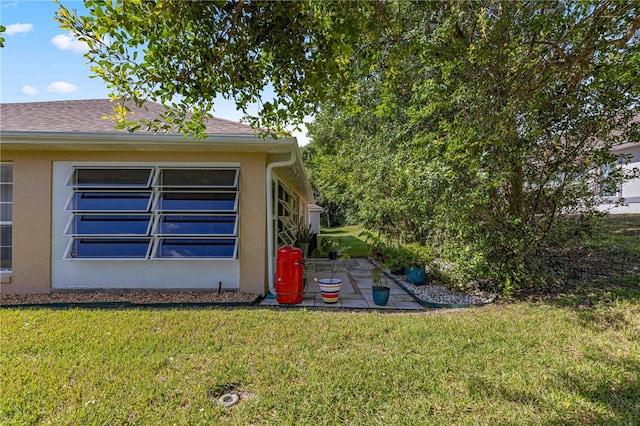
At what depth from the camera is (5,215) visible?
637cm

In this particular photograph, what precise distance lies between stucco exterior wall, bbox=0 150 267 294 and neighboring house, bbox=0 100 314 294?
19 mm

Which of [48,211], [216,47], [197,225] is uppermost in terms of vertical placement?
[216,47]

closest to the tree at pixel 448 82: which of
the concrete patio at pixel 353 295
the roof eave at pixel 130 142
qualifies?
the concrete patio at pixel 353 295

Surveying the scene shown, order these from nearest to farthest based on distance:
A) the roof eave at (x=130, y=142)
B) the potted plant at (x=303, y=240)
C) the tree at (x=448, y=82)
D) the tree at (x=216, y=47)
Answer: the tree at (x=216, y=47)
the tree at (x=448, y=82)
the roof eave at (x=130, y=142)
the potted plant at (x=303, y=240)

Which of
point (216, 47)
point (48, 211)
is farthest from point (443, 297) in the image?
point (48, 211)

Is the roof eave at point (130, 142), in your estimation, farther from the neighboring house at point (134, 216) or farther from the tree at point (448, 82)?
the tree at point (448, 82)

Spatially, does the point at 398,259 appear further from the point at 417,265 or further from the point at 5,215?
the point at 5,215

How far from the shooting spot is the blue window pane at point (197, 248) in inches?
250

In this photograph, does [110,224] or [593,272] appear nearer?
[110,224]

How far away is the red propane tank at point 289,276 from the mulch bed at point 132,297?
64 centimetres

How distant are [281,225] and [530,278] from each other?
607 centimetres

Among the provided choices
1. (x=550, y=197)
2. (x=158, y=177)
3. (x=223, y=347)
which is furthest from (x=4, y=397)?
(x=550, y=197)

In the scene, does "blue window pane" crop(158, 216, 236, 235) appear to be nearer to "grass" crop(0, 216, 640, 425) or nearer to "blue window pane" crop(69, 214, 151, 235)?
"blue window pane" crop(69, 214, 151, 235)

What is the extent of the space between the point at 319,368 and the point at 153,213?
15.6 feet
